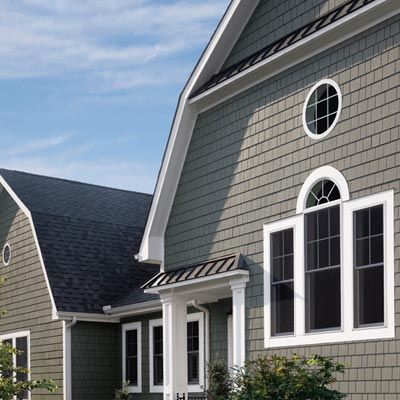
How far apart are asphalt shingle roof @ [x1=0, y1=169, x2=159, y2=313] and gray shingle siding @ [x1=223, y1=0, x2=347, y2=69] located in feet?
26.8

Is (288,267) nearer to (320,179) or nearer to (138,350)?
(320,179)

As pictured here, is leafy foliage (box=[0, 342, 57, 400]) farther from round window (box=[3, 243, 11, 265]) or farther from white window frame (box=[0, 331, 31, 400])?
round window (box=[3, 243, 11, 265])

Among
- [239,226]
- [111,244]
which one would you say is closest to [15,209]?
[111,244]

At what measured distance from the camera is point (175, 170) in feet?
56.1

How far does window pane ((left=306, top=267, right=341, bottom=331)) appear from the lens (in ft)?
41.6

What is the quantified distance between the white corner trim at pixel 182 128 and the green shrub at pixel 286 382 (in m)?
6.16

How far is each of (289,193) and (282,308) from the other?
6.05ft

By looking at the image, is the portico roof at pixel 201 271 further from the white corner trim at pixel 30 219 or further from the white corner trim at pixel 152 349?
the white corner trim at pixel 30 219

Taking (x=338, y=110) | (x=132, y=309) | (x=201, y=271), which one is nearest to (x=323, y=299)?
(x=338, y=110)

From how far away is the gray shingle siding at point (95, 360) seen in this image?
22.5 metres

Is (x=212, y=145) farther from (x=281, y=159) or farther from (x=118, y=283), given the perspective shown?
(x=118, y=283)

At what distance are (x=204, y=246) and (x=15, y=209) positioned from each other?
10776 mm

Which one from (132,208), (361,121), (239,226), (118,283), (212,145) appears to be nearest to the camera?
(361,121)

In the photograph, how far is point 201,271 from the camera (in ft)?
52.0
